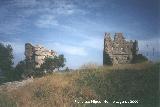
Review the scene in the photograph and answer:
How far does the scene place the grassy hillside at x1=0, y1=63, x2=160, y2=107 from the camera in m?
A: 4.04

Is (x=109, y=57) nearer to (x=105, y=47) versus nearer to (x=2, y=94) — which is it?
(x=105, y=47)

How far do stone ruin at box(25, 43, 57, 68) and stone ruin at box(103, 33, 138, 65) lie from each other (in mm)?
663

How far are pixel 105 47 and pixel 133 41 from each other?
0.36 m

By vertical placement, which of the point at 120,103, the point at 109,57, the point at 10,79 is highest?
the point at 109,57

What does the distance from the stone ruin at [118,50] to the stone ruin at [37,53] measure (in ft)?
2.17

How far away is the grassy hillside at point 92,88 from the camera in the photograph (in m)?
4.04

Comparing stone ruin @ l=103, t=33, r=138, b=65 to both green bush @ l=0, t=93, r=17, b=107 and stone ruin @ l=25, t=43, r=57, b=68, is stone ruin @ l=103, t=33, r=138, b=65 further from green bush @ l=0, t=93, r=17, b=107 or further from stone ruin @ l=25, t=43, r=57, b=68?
green bush @ l=0, t=93, r=17, b=107

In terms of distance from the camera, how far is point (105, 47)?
425 centimetres

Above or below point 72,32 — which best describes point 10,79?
below

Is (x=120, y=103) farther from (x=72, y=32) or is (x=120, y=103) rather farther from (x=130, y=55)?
(x=72, y=32)

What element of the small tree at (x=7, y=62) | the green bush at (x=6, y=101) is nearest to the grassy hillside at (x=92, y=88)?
the green bush at (x=6, y=101)

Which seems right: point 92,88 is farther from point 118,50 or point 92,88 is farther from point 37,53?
point 37,53

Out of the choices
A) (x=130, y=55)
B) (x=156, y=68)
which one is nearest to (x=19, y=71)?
(x=130, y=55)

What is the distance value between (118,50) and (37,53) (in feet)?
3.46
